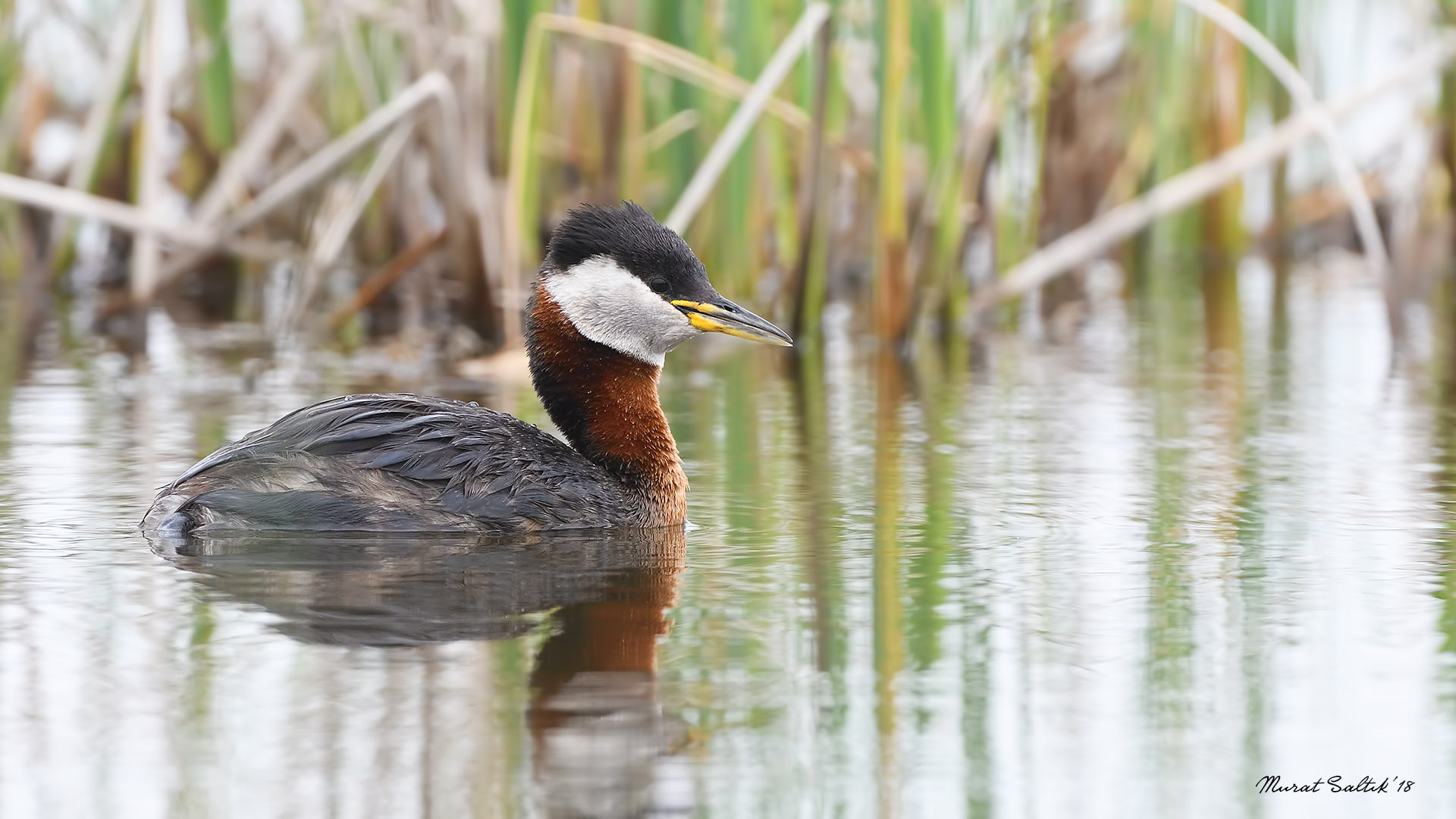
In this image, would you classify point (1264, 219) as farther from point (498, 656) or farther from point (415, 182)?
point (498, 656)

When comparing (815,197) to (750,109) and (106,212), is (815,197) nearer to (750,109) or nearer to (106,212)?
(750,109)

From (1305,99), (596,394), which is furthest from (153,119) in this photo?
(1305,99)

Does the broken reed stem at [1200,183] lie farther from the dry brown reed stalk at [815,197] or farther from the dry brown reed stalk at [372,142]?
the dry brown reed stalk at [372,142]

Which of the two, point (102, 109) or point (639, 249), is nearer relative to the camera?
point (639, 249)

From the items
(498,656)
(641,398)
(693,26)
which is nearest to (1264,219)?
(693,26)

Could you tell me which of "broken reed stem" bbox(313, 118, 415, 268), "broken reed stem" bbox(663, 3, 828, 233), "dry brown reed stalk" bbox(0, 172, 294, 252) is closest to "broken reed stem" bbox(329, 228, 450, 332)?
"broken reed stem" bbox(313, 118, 415, 268)

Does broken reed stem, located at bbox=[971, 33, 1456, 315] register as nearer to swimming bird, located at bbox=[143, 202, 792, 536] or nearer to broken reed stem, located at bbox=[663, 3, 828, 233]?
broken reed stem, located at bbox=[663, 3, 828, 233]

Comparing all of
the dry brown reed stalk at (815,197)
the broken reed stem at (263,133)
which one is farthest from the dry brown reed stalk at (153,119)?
the dry brown reed stalk at (815,197)

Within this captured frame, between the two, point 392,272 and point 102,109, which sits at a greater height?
point 102,109

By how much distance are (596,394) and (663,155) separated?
6389 millimetres

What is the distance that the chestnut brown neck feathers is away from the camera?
6617mm

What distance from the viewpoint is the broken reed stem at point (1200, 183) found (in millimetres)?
9766

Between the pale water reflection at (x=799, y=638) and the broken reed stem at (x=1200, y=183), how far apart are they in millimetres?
1864

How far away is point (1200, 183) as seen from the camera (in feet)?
33.0
